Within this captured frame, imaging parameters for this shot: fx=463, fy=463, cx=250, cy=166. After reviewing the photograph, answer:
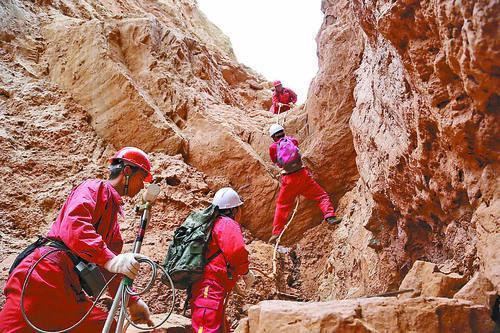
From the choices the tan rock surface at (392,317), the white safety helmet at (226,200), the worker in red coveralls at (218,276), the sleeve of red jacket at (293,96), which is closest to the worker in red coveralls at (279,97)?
the sleeve of red jacket at (293,96)

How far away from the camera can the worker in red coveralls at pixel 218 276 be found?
4430 millimetres

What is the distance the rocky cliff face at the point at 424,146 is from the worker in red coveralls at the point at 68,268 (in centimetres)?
273

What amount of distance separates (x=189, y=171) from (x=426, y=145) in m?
4.65

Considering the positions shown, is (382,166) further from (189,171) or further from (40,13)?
(40,13)

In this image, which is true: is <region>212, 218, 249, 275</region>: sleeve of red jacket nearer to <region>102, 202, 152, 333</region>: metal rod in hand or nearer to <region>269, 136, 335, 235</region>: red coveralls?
<region>102, 202, 152, 333</region>: metal rod in hand

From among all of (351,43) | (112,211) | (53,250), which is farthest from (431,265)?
(351,43)

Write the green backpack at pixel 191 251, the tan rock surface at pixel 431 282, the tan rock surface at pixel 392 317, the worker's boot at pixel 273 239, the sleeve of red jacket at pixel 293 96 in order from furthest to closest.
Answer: the sleeve of red jacket at pixel 293 96 → the worker's boot at pixel 273 239 → the green backpack at pixel 191 251 → the tan rock surface at pixel 431 282 → the tan rock surface at pixel 392 317

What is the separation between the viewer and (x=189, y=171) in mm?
8094

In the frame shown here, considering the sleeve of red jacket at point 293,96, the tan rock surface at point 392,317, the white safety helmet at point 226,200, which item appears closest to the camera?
the tan rock surface at point 392,317

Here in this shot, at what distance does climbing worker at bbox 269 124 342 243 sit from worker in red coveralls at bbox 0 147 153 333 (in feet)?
13.6

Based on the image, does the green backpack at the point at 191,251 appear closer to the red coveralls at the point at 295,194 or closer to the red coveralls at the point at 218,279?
the red coveralls at the point at 218,279

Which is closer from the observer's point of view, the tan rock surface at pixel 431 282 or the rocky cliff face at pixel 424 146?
the rocky cliff face at pixel 424 146

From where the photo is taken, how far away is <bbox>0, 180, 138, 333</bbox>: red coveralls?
11.2ft


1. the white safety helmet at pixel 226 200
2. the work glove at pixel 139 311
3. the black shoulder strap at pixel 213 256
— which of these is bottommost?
the work glove at pixel 139 311
